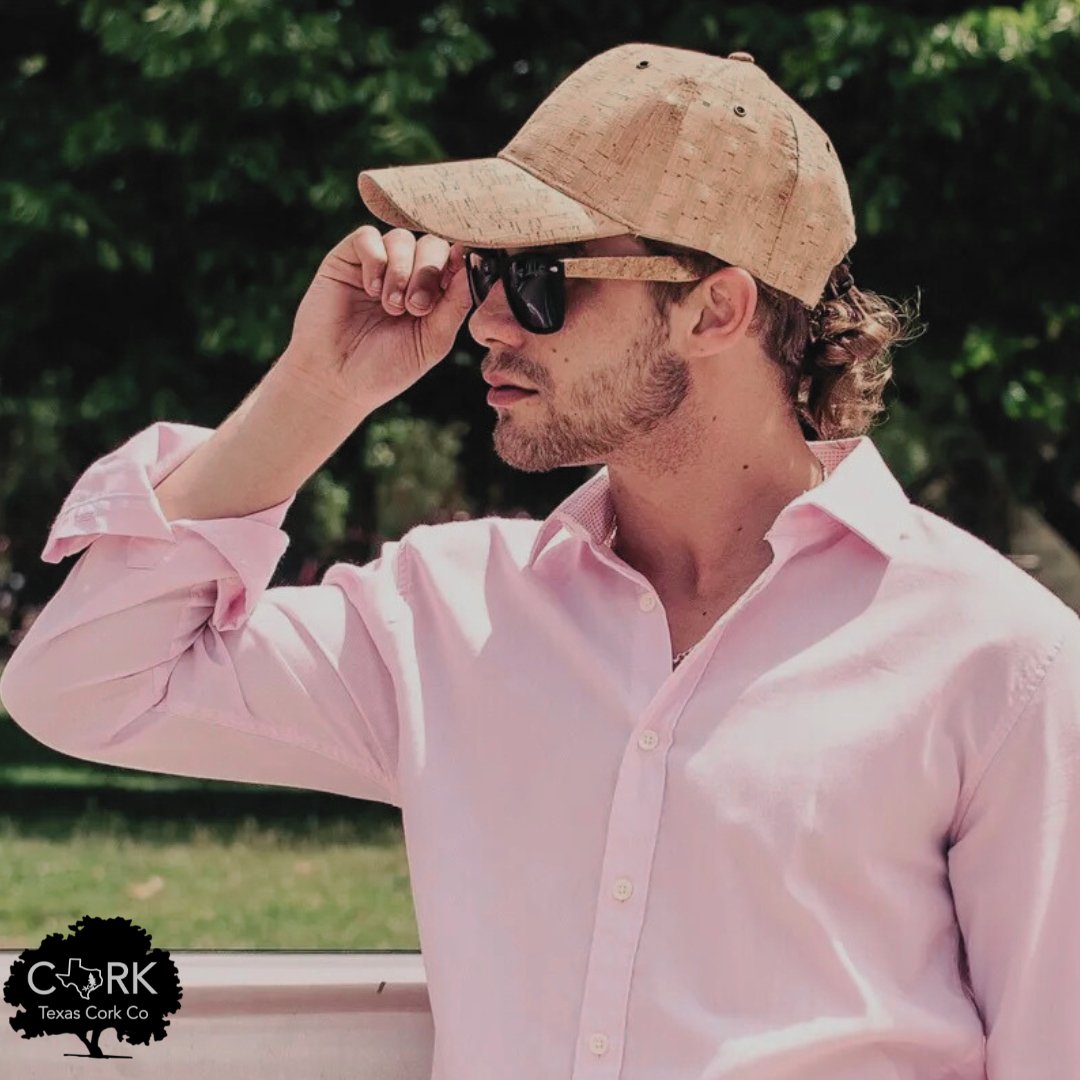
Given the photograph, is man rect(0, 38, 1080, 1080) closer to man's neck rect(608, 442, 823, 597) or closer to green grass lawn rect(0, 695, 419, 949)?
man's neck rect(608, 442, 823, 597)

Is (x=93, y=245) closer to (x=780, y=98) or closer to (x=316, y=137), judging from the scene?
(x=316, y=137)

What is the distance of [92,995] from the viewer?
2.44 m

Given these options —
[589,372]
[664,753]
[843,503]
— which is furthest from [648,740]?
[589,372]

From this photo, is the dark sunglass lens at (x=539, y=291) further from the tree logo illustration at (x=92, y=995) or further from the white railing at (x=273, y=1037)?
the tree logo illustration at (x=92, y=995)

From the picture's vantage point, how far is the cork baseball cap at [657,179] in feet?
7.79

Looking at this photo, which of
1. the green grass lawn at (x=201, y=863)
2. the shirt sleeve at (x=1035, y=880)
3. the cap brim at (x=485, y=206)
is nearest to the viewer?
the shirt sleeve at (x=1035, y=880)

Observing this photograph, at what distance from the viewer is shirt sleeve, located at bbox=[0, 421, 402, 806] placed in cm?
237

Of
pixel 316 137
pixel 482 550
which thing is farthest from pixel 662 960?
pixel 316 137

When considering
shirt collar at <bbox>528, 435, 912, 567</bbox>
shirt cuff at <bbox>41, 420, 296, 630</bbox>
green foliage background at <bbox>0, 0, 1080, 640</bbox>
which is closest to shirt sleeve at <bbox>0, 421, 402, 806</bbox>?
shirt cuff at <bbox>41, 420, 296, 630</bbox>

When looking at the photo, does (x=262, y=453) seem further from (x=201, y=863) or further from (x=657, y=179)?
(x=201, y=863)

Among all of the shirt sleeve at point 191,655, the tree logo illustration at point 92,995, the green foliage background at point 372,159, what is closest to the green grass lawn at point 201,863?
the green foliage background at point 372,159

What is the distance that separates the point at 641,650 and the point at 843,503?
0.99 feet

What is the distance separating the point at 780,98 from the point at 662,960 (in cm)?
114

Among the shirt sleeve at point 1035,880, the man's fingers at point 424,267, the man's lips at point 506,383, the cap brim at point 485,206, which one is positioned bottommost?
the shirt sleeve at point 1035,880
